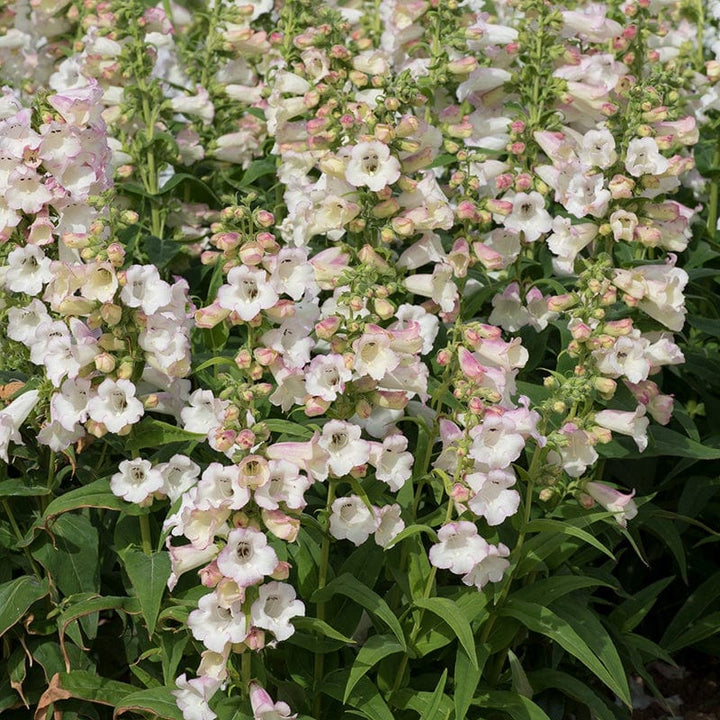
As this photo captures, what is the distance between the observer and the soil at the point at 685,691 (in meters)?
5.97

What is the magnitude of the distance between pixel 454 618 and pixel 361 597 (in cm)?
30

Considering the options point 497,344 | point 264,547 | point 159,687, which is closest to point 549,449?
point 497,344

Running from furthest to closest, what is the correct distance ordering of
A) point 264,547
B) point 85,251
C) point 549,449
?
point 549,449
point 85,251
point 264,547

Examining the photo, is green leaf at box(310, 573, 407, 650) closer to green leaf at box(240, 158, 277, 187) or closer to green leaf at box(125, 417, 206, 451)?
green leaf at box(125, 417, 206, 451)

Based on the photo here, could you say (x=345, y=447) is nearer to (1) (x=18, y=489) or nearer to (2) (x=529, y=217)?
(1) (x=18, y=489)

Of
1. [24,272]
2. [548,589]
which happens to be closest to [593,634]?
[548,589]

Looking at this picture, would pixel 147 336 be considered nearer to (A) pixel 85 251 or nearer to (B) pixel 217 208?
(A) pixel 85 251

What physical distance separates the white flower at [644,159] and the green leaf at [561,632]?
1.59m

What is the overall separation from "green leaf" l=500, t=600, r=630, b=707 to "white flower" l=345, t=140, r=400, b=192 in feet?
4.98

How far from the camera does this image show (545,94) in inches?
218

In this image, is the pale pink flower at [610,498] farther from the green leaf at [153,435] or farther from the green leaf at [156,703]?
the green leaf at [156,703]

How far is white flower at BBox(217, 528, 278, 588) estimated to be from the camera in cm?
375

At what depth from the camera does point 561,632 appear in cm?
430

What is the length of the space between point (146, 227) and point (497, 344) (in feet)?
7.96
